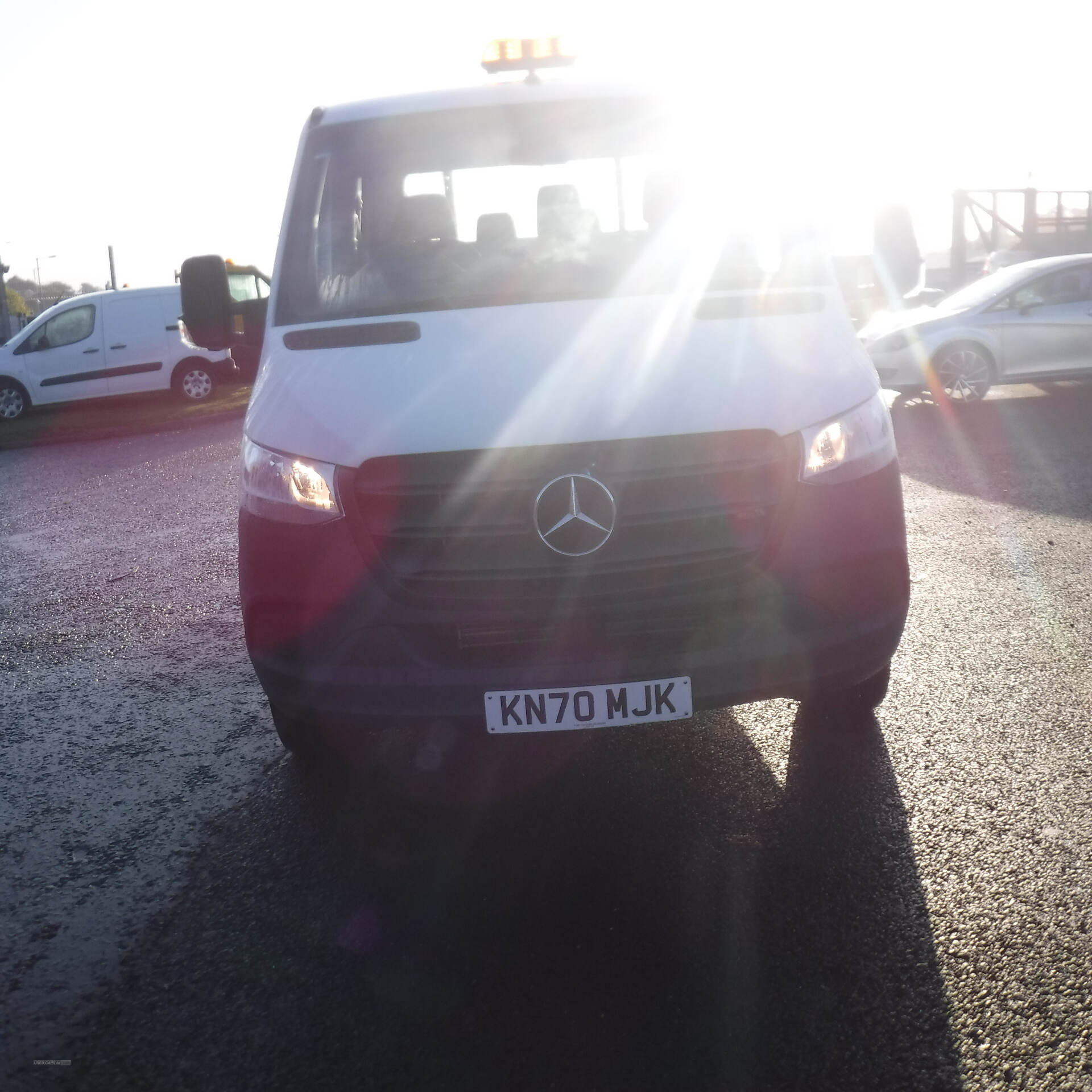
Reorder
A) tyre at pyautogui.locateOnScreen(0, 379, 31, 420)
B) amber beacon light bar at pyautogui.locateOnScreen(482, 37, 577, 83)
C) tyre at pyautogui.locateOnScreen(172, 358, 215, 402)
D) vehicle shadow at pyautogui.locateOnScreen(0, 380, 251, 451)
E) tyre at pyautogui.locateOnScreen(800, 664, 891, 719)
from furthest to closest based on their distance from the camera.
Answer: tyre at pyautogui.locateOnScreen(0, 379, 31, 420)
tyre at pyautogui.locateOnScreen(172, 358, 215, 402)
vehicle shadow at pyautogui.locateOnScreen(0, 380, 251, 451)
amber beacon light bar at pyautogui.locateOnScreen(482, 37, 577, 83)
tyre at pyautogui.locateOnScreen(800, 664, 891, 719)

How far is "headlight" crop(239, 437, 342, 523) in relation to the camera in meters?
3.24

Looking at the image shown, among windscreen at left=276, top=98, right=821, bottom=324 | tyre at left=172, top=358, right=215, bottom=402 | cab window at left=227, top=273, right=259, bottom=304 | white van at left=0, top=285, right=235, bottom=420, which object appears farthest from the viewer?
tyre at left=172, top=358, right=215, bottom=402

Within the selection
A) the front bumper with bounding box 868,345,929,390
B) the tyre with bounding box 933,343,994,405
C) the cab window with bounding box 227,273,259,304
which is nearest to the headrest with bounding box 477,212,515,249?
the front bumper with bounding box 868,345,929,390

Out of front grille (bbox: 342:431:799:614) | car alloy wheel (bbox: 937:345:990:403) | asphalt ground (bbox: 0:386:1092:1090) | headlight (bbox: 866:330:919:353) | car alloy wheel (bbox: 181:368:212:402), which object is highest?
front grille (bbox: 342:431:799:614)

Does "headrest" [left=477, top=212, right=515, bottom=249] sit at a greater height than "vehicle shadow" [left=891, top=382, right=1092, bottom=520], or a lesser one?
greater

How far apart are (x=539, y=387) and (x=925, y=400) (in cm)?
1208

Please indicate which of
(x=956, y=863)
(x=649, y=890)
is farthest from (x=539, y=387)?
(x=956, y=863)

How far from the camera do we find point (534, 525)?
3.15 m

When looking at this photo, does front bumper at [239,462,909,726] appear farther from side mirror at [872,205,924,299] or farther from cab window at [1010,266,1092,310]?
cab window at [1010,266,1092,310]

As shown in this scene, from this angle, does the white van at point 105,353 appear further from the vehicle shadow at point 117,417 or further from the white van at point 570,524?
the white van at point 570,524

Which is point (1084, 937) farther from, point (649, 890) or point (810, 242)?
point (810, 242)

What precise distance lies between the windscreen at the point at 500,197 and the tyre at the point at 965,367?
9581mm

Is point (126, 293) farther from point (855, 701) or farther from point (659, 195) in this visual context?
point (855, 701)

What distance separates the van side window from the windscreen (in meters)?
16.3
